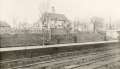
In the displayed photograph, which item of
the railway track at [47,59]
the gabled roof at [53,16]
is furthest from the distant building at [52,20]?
the railway track at [47,59]

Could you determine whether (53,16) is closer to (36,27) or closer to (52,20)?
(52,20)

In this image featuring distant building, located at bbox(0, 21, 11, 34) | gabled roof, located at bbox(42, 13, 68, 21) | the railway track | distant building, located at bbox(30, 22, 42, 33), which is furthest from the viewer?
gabled roof, located at bbox(42, 13, 68, 21)

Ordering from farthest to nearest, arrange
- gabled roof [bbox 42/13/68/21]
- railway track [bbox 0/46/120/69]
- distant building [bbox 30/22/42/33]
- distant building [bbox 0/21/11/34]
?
gabled roof [bbox 42/13/68/21] → distant building [bbox 30/22/42/33] → railway track [bbox 0/46/120/69] → distant building [bbox 0/21/11/34]

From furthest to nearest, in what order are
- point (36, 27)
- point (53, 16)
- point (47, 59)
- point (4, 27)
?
point (47, 59) < point (53, 16) < point (36, 27) < point (4, 27)

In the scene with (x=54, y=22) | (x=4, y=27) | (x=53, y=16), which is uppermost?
(x=53, y=16)

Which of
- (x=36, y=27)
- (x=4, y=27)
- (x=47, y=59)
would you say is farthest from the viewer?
(x=47, y=59)

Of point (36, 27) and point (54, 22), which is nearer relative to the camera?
point (36, 27)

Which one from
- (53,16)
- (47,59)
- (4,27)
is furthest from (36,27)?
(47,59)

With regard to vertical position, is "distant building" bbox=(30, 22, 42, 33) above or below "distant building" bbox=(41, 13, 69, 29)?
below

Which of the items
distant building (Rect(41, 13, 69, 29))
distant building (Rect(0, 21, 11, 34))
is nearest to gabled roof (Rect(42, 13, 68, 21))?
distant building (Rect(41, 13, 69, 29))

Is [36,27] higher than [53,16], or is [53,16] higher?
[53,16]

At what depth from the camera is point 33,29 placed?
2109mm

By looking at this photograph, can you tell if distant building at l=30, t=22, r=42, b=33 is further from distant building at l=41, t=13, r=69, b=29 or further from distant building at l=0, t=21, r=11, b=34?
distant building at l=0, t=21, r=11, b=34

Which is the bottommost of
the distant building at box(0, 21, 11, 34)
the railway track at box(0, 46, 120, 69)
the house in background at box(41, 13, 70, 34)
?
the railway track at box(0, 46, 120, 69)
